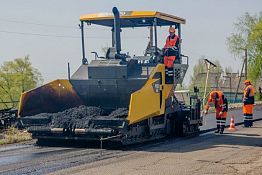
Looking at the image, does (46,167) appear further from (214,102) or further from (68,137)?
(214,102)

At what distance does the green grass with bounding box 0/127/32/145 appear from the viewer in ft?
38.8

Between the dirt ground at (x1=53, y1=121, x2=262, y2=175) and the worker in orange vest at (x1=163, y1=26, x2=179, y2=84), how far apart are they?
1.64 meters

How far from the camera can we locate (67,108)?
40.6 feet

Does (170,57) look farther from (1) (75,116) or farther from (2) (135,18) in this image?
(1) (75,116)

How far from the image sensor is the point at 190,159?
9.20 m

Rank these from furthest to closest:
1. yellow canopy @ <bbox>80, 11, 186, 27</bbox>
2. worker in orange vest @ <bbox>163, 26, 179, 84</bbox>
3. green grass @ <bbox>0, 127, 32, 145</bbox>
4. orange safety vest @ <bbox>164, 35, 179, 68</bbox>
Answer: orange safety vest @ <bbox>164, 35, 179, 68</bbox>
worker in orange vest @ <bbox>163, 26, 179, 84</bbox>
yellow canopy @ <bbox>80, 11, 186, 27</bbox>
green grass @ <bbox>0, 127, 32, 145</bbox>

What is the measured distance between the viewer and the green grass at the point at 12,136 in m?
11.8

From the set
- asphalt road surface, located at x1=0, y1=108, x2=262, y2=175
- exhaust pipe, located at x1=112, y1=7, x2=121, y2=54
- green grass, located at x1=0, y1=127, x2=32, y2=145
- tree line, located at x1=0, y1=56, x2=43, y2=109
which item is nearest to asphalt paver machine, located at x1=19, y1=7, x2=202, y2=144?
exhaust pipe, located at x1=112, y1=7, x2=121, y2=54

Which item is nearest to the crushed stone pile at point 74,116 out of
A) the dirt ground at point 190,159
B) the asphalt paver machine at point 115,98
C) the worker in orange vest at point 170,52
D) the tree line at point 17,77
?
the asphalt paver machine at point 115,98

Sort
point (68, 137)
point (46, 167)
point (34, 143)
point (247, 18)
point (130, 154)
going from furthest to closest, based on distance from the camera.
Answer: point (247, 18), point (34, 143), point (68, 137), point (130, 154), point (46, 167)

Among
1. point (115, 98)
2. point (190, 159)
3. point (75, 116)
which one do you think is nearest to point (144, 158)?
point (190, 159)

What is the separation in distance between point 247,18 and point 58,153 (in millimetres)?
46925

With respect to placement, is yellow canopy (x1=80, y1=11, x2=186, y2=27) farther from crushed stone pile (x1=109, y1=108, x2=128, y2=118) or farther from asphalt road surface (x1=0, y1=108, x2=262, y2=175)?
asphalt road surface (x1=0, y1=108, x2=262, y2=175)

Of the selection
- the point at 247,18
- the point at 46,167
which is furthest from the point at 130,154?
the point at 247,18
